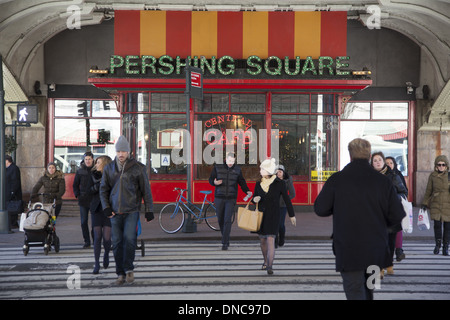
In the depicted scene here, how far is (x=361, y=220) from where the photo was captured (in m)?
5.20

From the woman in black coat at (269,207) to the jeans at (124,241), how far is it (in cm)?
198

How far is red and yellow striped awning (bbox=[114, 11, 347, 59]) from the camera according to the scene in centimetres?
1981

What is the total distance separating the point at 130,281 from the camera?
8203 millimetres

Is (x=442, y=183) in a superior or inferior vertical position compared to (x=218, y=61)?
inferior

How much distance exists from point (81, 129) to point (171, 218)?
28.9 feet

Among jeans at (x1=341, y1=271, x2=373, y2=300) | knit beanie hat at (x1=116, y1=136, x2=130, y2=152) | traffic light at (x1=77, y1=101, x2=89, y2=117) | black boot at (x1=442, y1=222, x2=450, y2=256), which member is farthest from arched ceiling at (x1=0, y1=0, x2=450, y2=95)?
jeans at (x1=341, y1=271, x2=373, y2=300)

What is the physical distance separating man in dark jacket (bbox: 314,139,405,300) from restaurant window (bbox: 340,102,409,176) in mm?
17215

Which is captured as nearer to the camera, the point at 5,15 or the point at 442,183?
the point at 442,183

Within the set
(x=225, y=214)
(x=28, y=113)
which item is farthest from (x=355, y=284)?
(x=28, y=113)

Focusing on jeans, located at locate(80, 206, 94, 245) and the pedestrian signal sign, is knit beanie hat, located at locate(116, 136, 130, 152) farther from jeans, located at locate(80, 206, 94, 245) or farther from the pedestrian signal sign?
the pedestrian signal sign

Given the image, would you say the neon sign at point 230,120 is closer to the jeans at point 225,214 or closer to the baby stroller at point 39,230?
the jeans at point 225,214
